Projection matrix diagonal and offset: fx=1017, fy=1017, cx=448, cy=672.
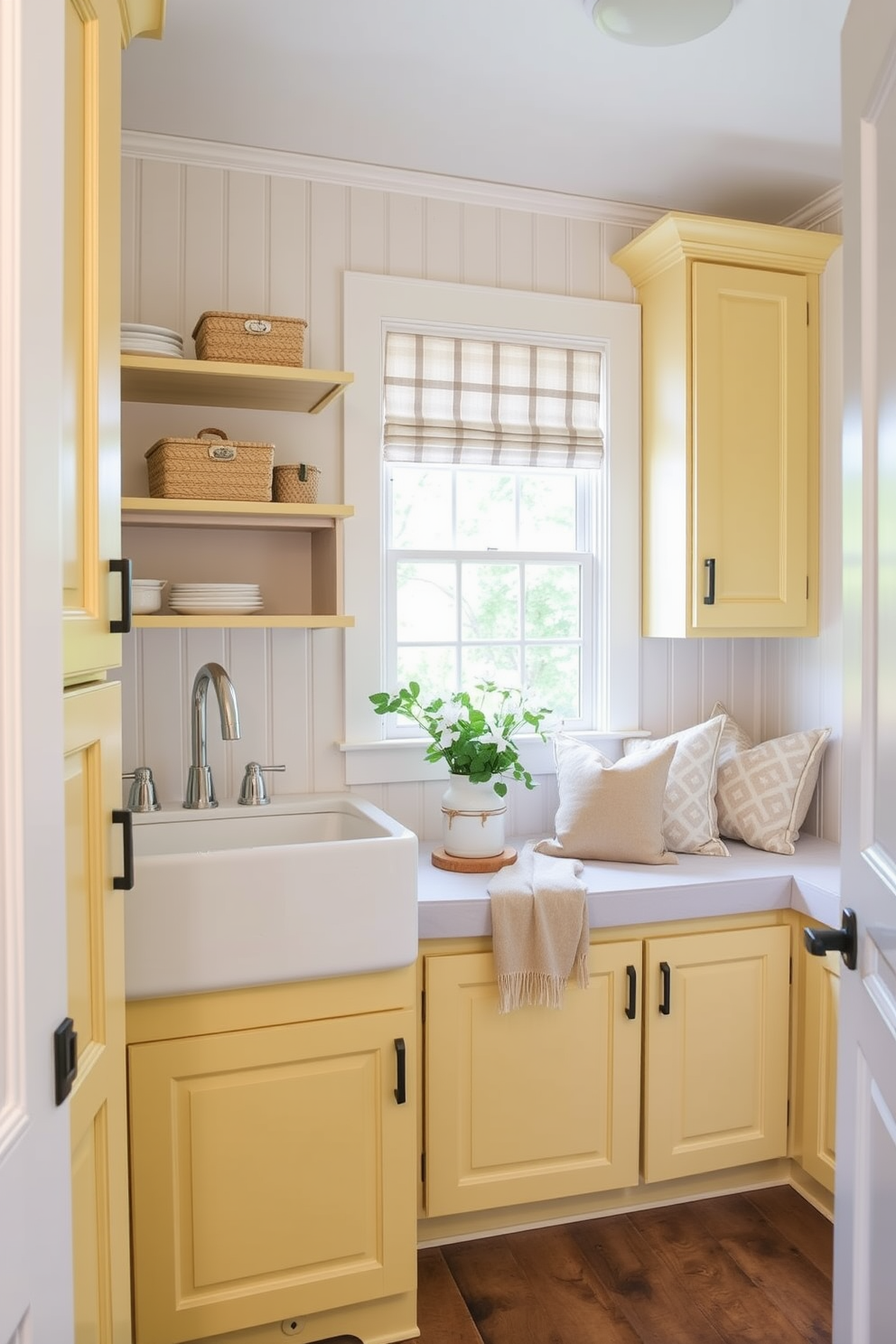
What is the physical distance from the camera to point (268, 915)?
1906 mm

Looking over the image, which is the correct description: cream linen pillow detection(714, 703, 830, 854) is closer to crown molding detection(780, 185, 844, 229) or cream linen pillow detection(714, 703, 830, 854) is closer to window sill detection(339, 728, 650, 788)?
window sill detection(339, 728, 650, 788)

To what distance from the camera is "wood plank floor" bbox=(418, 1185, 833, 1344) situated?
2.07 meters

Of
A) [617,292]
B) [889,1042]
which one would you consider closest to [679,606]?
[617,292]

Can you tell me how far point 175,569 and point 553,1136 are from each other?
A: 1651mm

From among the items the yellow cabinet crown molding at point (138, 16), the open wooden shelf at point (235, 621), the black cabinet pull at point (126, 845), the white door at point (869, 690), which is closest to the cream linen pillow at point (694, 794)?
the open wooden shelf at point (235, 621)

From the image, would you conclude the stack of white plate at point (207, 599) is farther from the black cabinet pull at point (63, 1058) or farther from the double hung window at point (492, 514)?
the black cabinet pull at point (63, 1058)

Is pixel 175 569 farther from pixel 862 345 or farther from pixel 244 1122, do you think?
pixel 862 345

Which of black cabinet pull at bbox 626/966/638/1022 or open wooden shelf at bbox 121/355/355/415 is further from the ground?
open wooden shelf at bbox 121/355/355/415

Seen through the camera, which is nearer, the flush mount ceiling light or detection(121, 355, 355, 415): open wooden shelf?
the flush mount ceiling light

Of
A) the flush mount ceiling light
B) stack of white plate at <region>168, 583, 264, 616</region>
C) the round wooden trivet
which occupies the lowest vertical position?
the round wooden trivet

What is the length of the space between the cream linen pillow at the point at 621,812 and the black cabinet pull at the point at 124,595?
1516mm

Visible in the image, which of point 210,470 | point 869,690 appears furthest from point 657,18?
point 869,690

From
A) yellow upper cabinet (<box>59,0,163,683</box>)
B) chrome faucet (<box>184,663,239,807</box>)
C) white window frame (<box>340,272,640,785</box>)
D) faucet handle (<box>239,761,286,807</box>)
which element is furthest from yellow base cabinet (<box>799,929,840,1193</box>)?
yellow upper cabinet (<box>59,0,163,683</box>)

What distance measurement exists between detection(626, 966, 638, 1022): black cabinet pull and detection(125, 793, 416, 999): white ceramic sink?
2.07 feet
